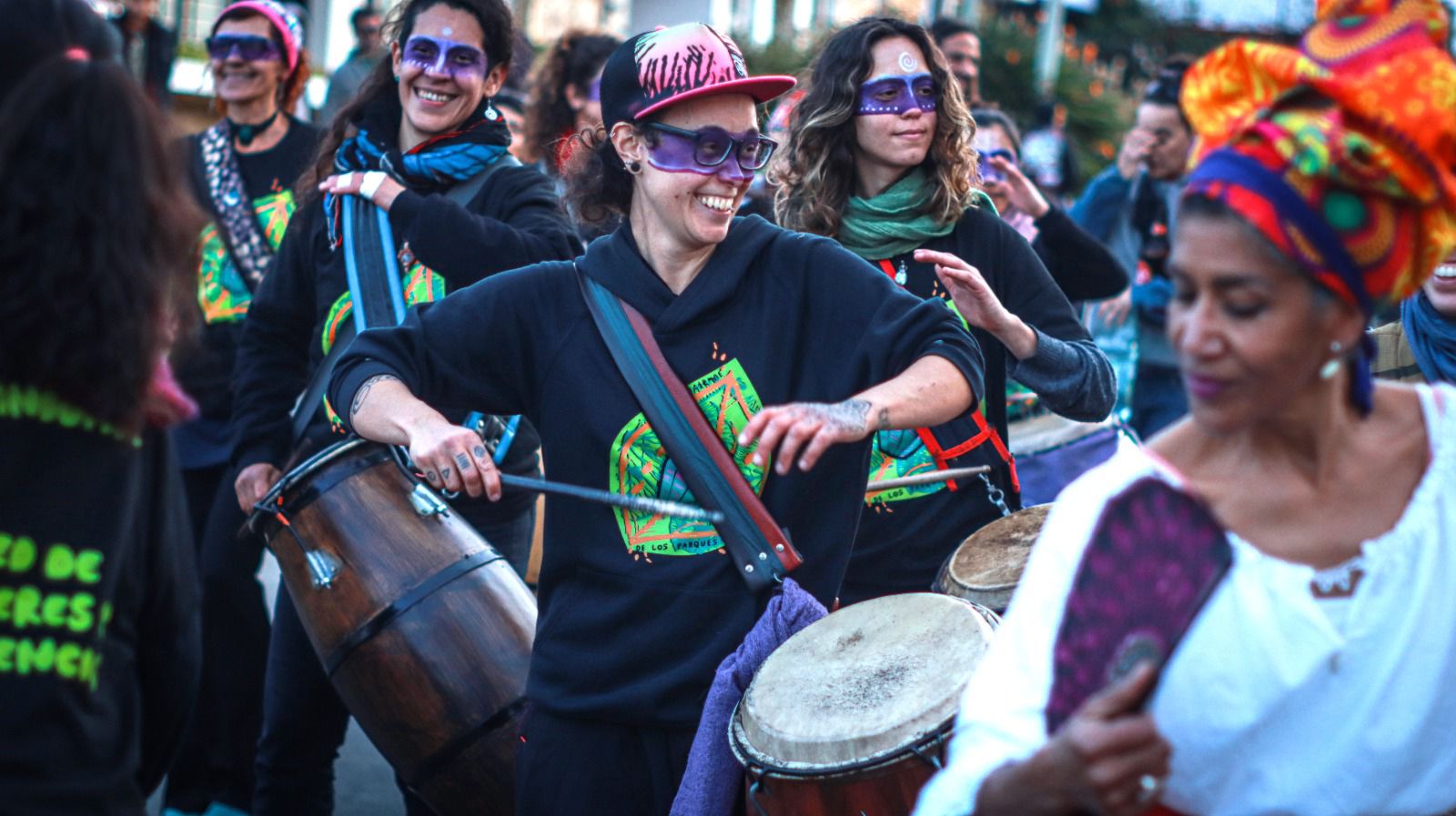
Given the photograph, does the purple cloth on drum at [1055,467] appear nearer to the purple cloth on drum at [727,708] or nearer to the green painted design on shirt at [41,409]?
the purple cloth on drum at [727,708]

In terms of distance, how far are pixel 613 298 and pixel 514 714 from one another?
1.09 metres

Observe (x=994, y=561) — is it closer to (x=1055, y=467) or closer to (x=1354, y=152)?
(x=1055, y=467)

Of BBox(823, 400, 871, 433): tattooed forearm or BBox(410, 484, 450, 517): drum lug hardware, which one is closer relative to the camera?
BBox(823, 400, 871, 433): tattooed forearm

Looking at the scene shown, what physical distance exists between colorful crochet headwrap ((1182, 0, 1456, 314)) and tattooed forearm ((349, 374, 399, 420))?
1.84m

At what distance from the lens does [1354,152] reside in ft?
6.45

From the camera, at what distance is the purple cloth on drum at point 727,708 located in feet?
9.91

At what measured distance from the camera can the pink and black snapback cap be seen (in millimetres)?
3328

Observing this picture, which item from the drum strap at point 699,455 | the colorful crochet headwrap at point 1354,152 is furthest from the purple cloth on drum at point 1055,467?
the colorful crochet headwrap at point 1354,152

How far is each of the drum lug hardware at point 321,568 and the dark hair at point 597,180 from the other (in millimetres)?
1039

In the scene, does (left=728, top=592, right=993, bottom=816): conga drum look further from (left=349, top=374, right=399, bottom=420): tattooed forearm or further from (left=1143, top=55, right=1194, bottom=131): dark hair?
(left=1143, top=55, right=1194, bottom=131): dark hair

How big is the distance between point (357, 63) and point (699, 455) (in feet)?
21.9

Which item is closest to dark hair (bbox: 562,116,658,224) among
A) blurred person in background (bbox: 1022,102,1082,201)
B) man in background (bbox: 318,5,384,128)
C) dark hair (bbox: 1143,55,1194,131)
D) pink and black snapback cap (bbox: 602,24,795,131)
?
pink and black snapback cap (bbox: 602,24,795,131)

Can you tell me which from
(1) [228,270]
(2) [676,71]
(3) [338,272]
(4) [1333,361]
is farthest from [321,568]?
(4) [1333,361]

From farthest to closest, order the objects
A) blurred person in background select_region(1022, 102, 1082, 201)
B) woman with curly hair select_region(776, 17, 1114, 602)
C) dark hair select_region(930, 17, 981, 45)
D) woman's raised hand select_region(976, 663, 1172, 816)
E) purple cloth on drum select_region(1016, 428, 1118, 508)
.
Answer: blurred person in background select_region(1022, 102, 1082, 201) → dark hair select_region(930, 17, 981, 45) → purple cloth on drum select_region(1016, 428, 1118, 508) → woman with curly hair select_region(776, 17, 1114, 602) → woman's raised hand select_region(976, 663, 1172, 816)
